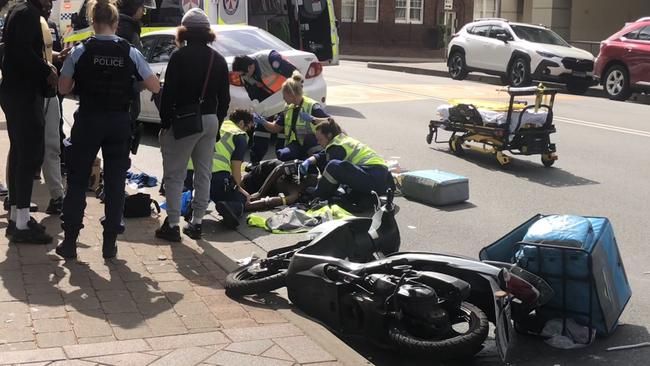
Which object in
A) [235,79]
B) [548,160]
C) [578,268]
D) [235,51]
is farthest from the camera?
[235,51]

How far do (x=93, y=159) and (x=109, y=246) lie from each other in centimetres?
64

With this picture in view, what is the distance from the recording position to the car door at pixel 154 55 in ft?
41.5

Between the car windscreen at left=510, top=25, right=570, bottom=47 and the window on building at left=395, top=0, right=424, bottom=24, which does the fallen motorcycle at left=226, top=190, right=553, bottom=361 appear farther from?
the window on building at left=395, top=0, right=424, bottom=24

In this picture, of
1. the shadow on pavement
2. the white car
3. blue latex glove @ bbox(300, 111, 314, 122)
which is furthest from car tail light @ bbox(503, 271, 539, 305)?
the white car

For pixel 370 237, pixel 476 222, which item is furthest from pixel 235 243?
pixel 476 222

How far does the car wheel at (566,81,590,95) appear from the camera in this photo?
2131cm

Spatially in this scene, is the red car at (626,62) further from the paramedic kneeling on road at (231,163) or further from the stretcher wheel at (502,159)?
the paramedic kneeling on road at (231,163)

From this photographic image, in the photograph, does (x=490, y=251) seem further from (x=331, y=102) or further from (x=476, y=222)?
(x=331, y=102)

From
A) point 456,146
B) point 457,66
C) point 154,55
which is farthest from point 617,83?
point 154,55

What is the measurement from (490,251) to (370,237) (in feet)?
2.62

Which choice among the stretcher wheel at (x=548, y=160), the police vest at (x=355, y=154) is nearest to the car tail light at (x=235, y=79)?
the police vest at (x=355, y=154)

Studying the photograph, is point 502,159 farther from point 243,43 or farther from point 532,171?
point 243,43

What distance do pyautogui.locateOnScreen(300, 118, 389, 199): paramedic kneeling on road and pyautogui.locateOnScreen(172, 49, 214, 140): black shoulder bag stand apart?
5.68ft

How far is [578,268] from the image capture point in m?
4.91
